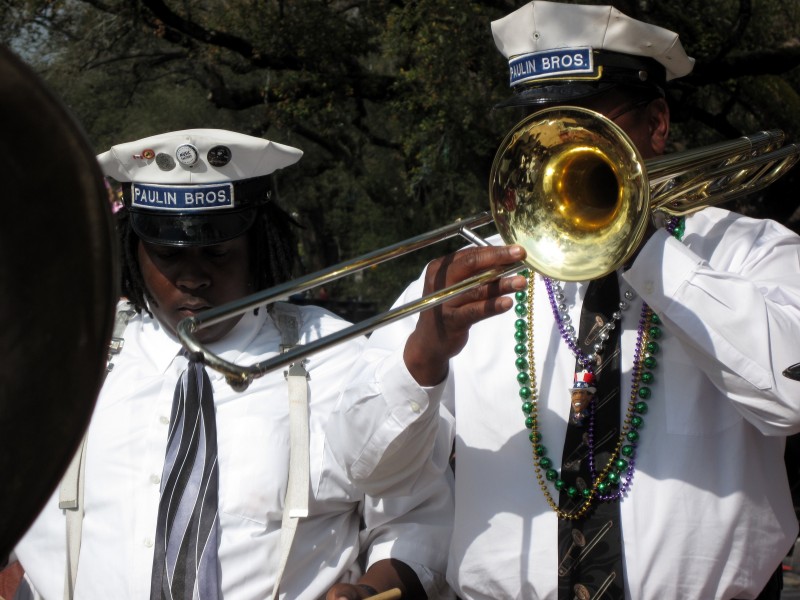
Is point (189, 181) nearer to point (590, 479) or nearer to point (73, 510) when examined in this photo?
point (73, 510)

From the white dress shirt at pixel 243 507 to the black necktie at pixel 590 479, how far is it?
1.22ft

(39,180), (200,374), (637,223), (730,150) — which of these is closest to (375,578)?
(200,374)

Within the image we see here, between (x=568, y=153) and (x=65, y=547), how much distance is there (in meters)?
1.52

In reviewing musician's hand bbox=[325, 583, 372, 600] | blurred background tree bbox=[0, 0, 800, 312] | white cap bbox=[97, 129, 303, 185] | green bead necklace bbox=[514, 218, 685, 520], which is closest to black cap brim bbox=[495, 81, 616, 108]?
green bead necklace bbox=[514, 218, 685, 520]

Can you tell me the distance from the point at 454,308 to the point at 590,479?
53 centimetres

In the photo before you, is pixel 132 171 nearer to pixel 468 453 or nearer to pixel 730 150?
pixel 468 453

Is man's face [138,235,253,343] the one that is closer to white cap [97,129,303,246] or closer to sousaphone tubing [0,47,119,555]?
white cap [97,129,303,246]

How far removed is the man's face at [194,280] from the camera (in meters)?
2.78

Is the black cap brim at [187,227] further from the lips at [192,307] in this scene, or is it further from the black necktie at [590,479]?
the black necktie at [590,479]

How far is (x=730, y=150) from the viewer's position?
2.53 m

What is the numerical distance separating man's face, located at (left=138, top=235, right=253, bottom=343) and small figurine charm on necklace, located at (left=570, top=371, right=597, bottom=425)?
943 millimetres

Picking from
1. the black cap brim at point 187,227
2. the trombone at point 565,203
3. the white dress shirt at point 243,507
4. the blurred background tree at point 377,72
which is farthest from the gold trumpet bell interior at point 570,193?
the blurred background tree at point 377,72

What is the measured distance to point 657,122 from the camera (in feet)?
8.47

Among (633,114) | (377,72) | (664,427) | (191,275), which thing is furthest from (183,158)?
(377,72)
